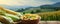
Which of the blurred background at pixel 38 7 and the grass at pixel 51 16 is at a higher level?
the blurred background at pixel 38 7

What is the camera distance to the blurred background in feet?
3.33

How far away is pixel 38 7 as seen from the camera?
102cm

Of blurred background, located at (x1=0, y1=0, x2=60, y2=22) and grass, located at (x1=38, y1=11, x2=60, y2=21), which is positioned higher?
blurred background, located at (x1=0, y1=0, x2=60, y2=22)

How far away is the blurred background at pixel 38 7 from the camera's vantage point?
3.33ft

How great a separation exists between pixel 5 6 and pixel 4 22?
0.21 meters

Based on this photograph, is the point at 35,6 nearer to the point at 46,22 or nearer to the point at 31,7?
the point at 31,7

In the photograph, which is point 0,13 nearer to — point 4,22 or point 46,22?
point 4,22

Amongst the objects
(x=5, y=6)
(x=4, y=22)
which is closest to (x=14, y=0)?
(x=5, y=6)

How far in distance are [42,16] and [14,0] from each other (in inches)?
9.7

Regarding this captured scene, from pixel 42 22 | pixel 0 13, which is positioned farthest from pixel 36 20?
pixel 0 13

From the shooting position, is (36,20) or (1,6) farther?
(1,6)

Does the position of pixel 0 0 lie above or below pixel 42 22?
above

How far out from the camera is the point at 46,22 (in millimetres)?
1022

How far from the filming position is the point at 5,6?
1.01 m
